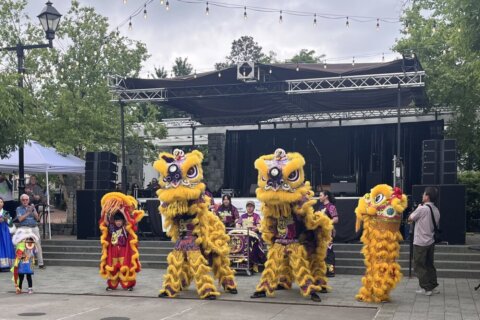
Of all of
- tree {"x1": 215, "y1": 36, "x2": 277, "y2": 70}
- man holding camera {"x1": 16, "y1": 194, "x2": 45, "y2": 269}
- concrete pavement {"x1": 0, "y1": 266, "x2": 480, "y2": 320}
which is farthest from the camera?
tree {"x1": 215, "y1": 36, "x2": 277, "y2": 70}

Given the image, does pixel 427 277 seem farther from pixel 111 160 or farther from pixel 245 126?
pixel 245 126

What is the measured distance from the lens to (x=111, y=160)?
54.9ft

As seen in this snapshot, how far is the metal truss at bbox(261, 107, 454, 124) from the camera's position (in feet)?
71.2

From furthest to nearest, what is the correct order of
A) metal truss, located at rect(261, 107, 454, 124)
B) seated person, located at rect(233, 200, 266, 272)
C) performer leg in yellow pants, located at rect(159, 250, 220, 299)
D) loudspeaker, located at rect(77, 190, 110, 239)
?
metal truss, located at rect(261, 107, 454, 124) → loudspeaker, located at rect(77, 190, 110, 239) → seated person, located at rect(233, 200, 266, 272) → performer leg in yellow pants, located at rect(159, 250, 220, 299)

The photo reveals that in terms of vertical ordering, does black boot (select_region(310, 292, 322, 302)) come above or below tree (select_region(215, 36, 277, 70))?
below

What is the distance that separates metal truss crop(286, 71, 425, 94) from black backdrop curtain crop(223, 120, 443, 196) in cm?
530

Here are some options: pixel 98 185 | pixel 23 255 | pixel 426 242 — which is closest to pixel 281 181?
pixel 426 242

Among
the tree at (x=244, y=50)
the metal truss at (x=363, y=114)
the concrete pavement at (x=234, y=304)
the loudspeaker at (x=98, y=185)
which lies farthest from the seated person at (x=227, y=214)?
the tree at (x=244, y=50)

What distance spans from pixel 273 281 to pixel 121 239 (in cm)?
282

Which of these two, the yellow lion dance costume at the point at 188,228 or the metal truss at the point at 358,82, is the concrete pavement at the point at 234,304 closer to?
the yellow lion dance costume at the point at 188,228

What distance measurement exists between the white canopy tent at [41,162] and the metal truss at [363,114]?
8.99 metres

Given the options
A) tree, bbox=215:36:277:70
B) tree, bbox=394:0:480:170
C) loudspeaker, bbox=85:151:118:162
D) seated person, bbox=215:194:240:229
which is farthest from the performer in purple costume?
tree, bbox=215:36:277:70

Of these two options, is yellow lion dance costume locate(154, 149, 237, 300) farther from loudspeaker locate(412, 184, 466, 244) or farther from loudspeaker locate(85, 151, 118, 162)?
loudspeaker locate(85, 151, 118, 162)

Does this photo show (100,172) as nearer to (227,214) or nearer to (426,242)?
(227,214)
